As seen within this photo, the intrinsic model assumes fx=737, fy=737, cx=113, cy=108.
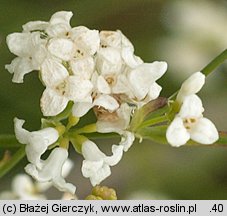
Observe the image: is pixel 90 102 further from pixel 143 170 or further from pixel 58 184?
pixel 143 170

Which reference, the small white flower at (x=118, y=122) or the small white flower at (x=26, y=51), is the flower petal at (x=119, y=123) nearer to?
the small white flower at (x=118, y=122)

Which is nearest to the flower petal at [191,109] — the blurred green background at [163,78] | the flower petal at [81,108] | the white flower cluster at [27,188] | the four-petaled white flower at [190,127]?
the four-petaled white flower at [190,127]

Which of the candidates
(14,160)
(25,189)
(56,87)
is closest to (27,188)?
(25,189)

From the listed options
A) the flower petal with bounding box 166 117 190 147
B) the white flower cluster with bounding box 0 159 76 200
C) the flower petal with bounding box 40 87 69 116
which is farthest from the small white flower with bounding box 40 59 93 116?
the white flower cluster with bounding box 0 159 76 200

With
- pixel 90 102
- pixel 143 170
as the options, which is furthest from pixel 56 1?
pixel 90 102

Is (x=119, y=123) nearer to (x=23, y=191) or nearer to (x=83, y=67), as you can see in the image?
(x=83, y=67)

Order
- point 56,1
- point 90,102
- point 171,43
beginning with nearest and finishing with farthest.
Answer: point 90,102 → point 56,1 → point 171,43
